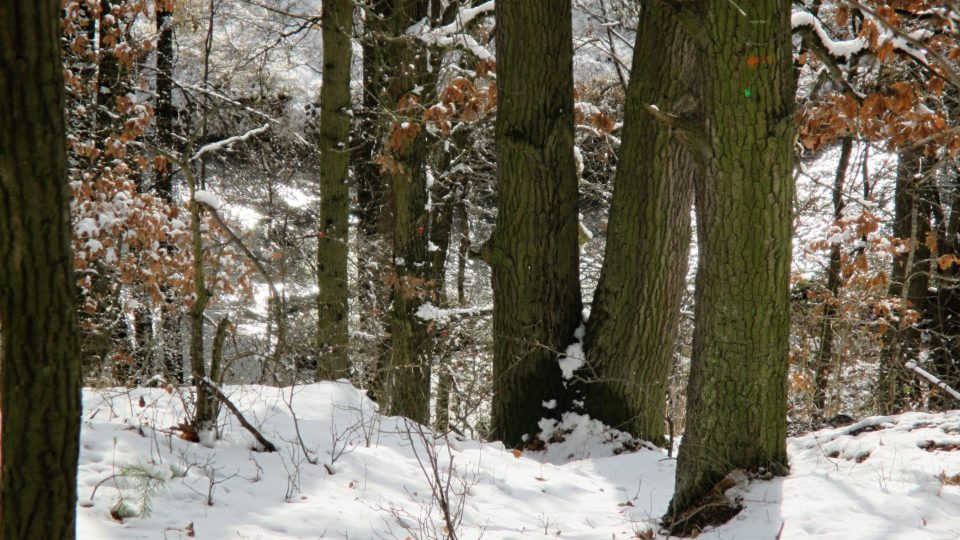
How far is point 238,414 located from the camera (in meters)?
3.91

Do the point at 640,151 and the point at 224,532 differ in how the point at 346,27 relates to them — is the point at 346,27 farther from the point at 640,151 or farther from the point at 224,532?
the point at 224,532

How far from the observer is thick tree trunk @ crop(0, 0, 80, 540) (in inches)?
65.1

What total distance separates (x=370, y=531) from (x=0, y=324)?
1.92 meters

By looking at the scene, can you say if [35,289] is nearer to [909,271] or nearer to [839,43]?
[839,43]

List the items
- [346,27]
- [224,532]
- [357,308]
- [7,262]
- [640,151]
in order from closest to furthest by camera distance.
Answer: [7,262] < [224,532] < [640,151] < [346,27] < [357,308]

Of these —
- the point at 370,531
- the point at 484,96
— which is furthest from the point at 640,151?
the point at 370,531

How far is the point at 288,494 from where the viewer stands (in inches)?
137

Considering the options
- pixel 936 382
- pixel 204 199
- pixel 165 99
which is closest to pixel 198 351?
pixel 204 199

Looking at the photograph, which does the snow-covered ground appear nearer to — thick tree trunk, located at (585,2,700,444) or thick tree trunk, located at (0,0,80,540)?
thick tree trunk, located at (585,2,700,444)

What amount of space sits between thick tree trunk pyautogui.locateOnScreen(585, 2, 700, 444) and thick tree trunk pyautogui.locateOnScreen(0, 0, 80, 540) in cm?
421

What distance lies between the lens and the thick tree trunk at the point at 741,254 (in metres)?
3.39

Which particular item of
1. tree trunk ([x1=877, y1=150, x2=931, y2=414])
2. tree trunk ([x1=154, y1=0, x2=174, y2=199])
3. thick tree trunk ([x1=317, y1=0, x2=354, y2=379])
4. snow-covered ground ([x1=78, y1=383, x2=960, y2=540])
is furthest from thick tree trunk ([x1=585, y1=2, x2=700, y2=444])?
tree trunk ([x1=154, y1=0, x2=174, y2=199])

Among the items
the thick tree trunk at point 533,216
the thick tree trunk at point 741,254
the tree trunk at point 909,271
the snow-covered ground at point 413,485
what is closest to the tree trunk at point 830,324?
the tree trunk at point 909,271

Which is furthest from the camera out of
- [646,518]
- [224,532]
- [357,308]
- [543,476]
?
[357,308]
